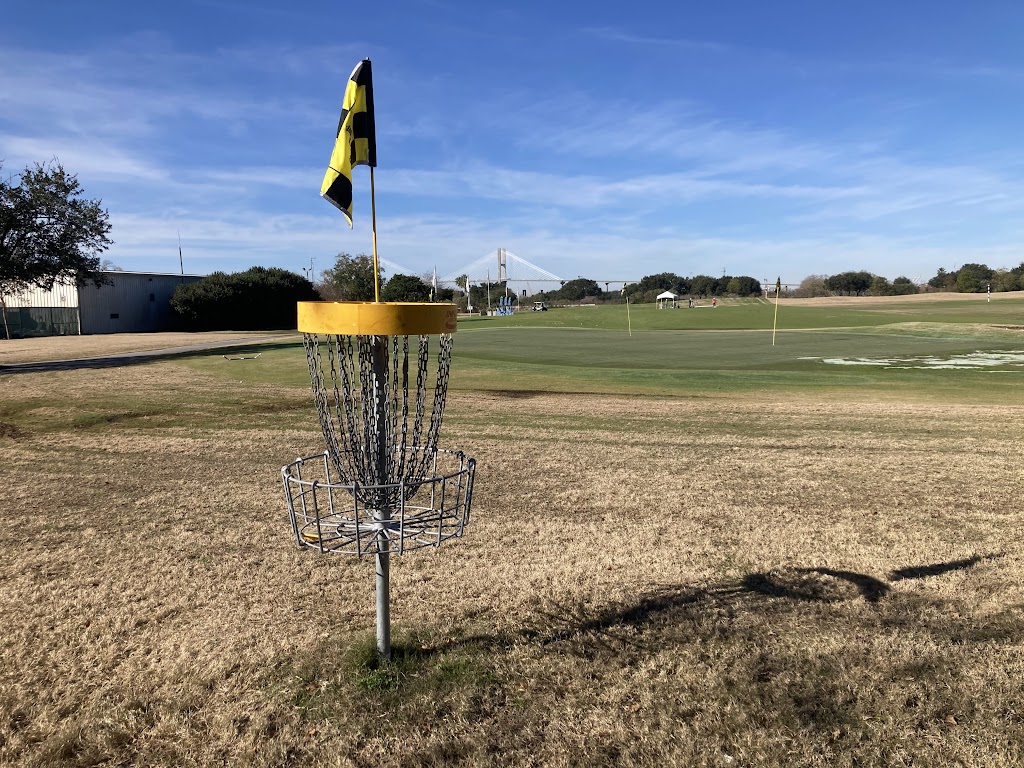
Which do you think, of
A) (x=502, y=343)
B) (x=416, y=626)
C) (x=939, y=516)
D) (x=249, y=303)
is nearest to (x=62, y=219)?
(x=502, y=343)

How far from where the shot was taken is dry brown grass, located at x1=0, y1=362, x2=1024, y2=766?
13.3 feet

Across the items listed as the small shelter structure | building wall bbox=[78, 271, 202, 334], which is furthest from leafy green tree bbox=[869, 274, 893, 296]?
building wall bbox=[78, 271, 202, 334]

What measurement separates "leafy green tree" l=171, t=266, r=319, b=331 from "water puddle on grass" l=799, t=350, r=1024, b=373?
5769cm

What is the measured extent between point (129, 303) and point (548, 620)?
7249 centimetres

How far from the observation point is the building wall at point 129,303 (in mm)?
62062

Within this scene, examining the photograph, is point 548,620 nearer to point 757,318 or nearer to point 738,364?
point 738,364

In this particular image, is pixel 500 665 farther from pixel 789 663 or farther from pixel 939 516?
pixel 939 516

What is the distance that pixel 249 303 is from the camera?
7406 cm

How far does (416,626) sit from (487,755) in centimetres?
168

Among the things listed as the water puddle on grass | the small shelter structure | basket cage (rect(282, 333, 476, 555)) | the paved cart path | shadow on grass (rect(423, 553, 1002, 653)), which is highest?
the small shelter structure

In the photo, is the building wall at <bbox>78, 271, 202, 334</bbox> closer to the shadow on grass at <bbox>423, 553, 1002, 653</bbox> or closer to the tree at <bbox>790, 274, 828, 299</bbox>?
the shadow on grass at <bbox>423, 553, 1002, 653</bbox>

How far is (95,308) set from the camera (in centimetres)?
6256

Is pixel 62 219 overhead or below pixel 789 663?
overhead

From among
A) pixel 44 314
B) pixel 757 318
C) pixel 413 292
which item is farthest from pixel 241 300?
pixel 413 292
